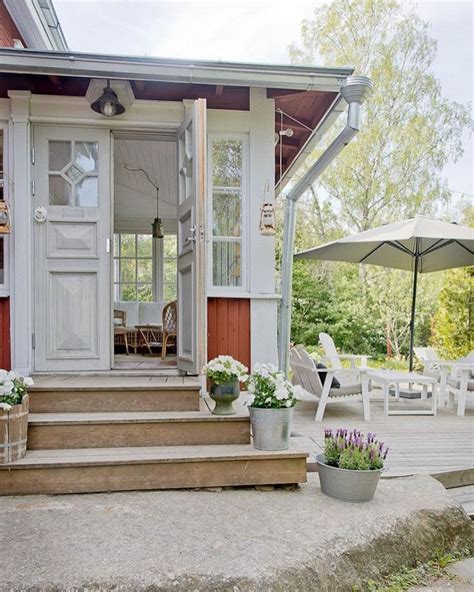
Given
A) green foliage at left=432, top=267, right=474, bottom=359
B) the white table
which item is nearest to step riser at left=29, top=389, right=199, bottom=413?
the white table

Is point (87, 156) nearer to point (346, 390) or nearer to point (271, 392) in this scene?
point (271, 392)

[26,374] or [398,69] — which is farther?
[398,69]

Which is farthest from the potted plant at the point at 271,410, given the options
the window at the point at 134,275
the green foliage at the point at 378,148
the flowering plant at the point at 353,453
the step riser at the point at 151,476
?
the green foliage at the point at 378,148

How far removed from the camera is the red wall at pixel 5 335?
12.4 ft

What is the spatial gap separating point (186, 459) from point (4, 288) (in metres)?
2.15

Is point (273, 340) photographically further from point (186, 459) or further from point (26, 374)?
point (26, 374)

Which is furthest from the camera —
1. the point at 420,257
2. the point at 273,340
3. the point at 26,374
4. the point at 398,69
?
the point at 398,69

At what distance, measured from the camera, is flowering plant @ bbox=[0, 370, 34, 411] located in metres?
2.59

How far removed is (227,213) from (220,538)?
2700 millimetres

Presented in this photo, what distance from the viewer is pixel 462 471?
3.00 m

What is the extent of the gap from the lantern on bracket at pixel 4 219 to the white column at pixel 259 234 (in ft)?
6.32

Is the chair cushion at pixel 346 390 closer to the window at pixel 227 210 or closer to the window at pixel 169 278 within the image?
the window at pixel 227 210

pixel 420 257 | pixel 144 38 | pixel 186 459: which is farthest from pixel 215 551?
pixel 144 38

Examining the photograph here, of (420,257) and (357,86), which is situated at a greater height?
(357,86)
